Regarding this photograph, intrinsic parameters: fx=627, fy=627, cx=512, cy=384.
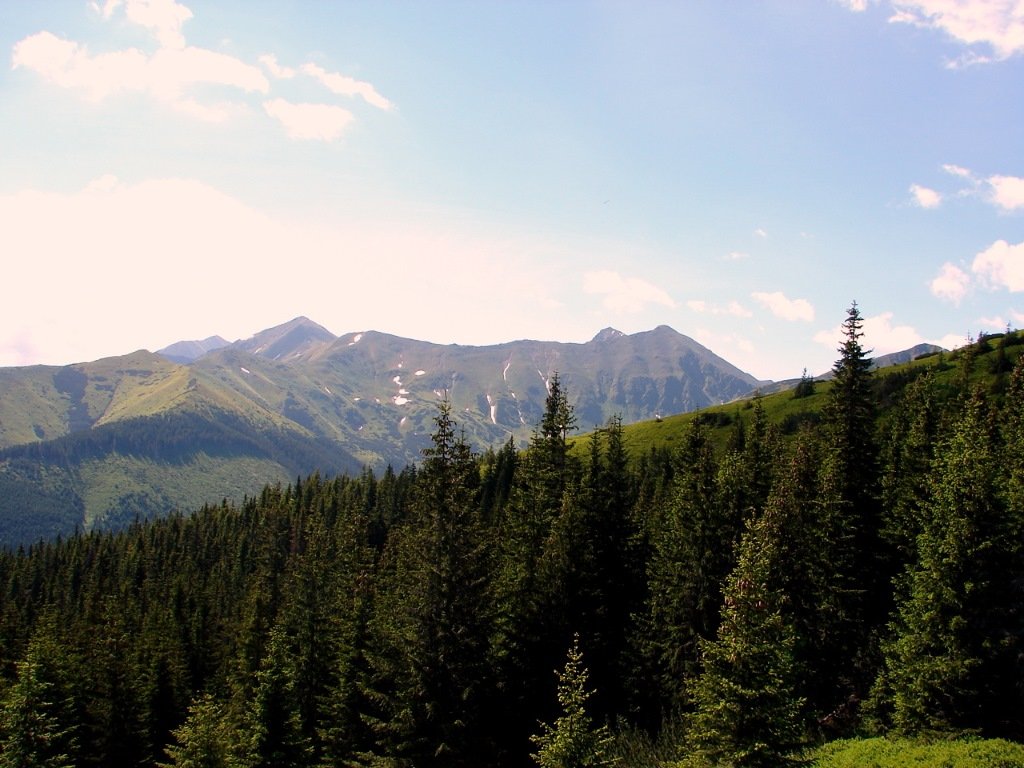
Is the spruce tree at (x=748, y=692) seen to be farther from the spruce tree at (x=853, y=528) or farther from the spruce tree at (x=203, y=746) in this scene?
the spruce tree at (x=203, y=746)

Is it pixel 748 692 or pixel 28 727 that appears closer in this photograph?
pixel 748 692

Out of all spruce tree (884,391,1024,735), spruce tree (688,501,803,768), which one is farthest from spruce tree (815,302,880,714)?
spruce tree (688,501,803,768)

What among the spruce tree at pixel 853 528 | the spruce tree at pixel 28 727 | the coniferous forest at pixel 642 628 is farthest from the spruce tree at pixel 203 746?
the spruce tree at pixel 853 528

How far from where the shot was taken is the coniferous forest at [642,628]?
2664 centimetres

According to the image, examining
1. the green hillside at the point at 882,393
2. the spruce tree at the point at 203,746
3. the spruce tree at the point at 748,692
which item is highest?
the green hillside at the point at 882,393

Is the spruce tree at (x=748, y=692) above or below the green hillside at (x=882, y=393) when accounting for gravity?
below

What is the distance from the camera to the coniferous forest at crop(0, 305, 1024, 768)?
26.6 meters

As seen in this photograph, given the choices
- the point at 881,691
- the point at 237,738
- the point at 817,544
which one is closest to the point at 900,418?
the point at 817,544

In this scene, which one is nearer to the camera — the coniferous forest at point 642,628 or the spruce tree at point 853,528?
the coniferous forest at point 642,628

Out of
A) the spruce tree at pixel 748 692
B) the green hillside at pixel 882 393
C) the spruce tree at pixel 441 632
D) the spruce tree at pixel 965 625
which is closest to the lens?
the spruce tree at pixel 748 692

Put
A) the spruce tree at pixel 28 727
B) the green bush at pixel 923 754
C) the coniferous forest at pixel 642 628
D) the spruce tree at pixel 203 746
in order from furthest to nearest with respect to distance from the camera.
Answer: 1. the spruce tree at pixel 28 727
2. the spruce tree at pixel 203 746
3. the coniferous forest at pixel 642 628
4. the green bush at pixel 923 754

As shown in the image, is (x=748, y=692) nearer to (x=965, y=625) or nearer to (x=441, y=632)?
(x=965, y=625)

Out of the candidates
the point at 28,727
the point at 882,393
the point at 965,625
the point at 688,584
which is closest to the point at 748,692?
the point at 965,625

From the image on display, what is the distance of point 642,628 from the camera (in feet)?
135
